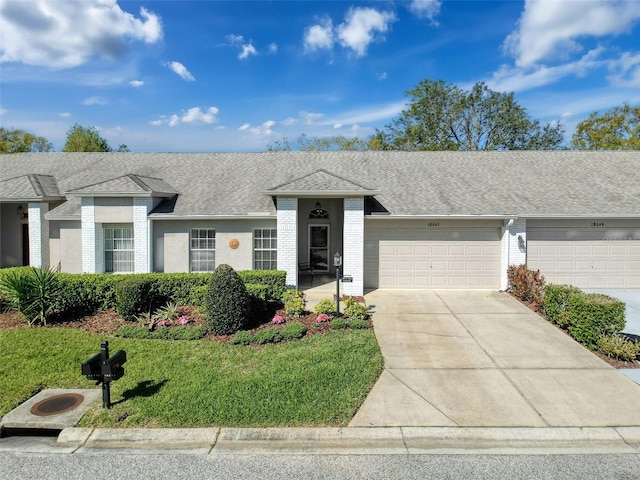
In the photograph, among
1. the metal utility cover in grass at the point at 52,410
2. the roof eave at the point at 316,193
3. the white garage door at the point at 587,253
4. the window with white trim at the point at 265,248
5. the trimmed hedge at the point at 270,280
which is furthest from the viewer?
the window with white trim at the point at 265,248

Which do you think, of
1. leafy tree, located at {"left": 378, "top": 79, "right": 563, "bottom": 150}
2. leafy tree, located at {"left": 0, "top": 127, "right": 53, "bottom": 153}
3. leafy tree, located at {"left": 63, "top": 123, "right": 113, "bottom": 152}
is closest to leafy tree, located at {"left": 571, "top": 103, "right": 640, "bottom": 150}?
leafy tree, located at {"left": 378, "top": 79, "right": 563, "bottom": 150}

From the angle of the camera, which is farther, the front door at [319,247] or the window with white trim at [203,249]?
the front door at [319,247]

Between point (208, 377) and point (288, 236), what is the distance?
21.7ft

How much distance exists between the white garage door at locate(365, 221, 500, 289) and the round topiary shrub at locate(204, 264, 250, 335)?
6.01m

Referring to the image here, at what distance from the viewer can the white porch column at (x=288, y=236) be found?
13125 mm

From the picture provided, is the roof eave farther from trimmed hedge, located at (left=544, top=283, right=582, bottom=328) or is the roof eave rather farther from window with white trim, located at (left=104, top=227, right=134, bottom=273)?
trimmed hedge, located at (left=544, top=283, right=582, bottom=328)

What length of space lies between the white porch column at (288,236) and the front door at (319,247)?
11.9ft

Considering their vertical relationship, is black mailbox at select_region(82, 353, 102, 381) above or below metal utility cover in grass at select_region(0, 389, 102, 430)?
above

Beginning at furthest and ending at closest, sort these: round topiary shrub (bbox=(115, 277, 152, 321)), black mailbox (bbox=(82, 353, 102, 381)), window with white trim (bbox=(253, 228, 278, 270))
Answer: window with white trim (bbox=(253, 228, 278, 270))
round topiary shrub (bbox=(115, 277, 152, 321))
black mailbox (bbox=(82, 353, 102, 381))

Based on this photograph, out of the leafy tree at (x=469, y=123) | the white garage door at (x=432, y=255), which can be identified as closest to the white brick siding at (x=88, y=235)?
the white garage door at (x=432, y=255)

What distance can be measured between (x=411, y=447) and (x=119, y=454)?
3910mm

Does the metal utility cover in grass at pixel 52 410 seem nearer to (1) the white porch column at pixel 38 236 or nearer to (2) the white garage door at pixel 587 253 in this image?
(1) the white porch column at pixel 38 236

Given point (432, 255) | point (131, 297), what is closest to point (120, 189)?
point (131, 297)

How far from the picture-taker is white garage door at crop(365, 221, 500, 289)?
14.1m
